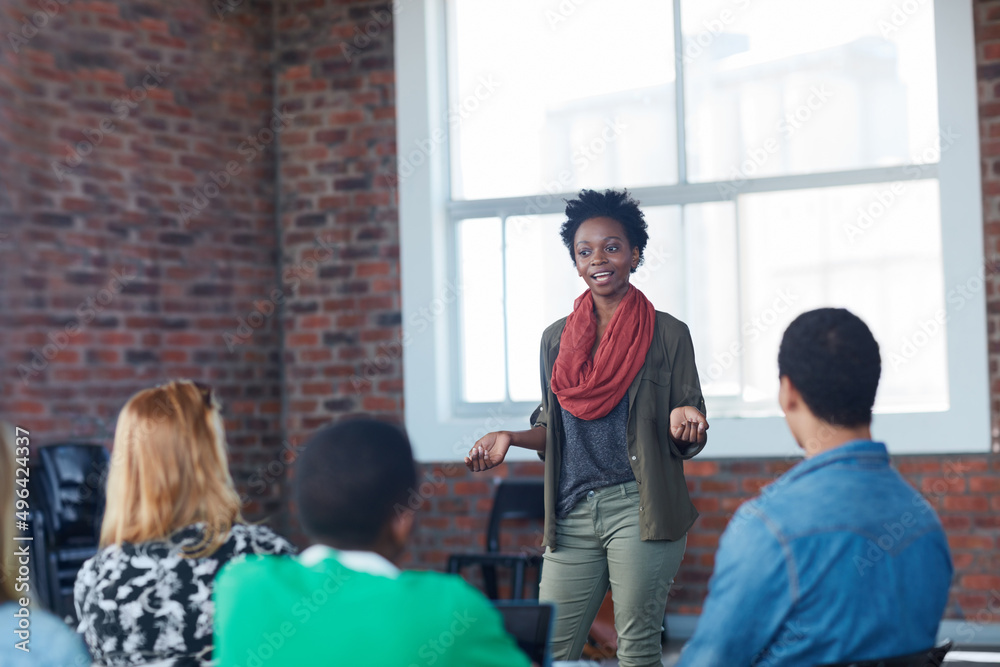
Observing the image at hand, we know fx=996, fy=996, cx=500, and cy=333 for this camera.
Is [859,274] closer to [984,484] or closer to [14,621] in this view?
[984,484]

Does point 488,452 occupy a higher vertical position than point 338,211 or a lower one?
lower

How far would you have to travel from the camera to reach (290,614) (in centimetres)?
120

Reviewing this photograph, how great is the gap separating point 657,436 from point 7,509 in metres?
1.46

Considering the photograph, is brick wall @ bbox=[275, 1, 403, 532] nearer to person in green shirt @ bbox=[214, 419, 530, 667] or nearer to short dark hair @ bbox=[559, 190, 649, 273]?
short dark hair @ bbox=[559, 190, 649, 273]

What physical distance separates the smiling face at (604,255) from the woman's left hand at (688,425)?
398 millimetres

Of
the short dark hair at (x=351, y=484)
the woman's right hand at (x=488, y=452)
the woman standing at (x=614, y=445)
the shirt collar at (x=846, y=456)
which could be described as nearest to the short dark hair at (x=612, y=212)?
the woman standing at (x=614, y=445)

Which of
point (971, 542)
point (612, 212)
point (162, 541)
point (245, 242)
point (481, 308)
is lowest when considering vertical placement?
point (971, 542)

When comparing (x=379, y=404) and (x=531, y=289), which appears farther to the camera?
(x=379, y=404)

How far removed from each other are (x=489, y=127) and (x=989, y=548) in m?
2.95

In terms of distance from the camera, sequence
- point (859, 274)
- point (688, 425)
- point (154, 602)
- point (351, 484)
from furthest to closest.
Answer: point (859, 274) → point (688, 425) → point (154, 602) → point (351, 484)

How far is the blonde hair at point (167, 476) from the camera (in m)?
1.87

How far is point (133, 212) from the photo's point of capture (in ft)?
14.6

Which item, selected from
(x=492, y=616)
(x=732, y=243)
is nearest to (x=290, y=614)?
(x=492, y=616)

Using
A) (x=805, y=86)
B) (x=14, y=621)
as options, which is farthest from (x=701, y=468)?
(x=14, y=621)
